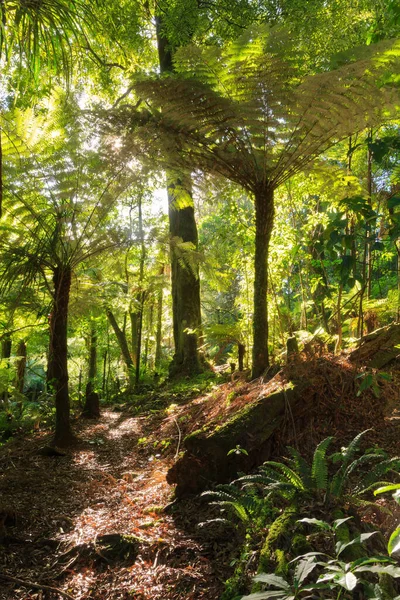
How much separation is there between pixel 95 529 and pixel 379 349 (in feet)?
8.92

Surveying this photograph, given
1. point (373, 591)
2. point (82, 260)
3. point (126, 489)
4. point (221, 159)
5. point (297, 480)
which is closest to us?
point (373, 591)

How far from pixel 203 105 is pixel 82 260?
2.02 m

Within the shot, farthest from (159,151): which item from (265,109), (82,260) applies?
(82,260)

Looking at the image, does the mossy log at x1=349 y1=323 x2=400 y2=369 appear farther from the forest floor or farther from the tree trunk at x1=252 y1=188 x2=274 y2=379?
the tree trunk at x1=252 y1=188 x2=274 y2=379

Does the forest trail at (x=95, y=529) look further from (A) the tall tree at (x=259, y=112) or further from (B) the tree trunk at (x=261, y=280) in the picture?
(A) the tall tree at (x=259, y=112)

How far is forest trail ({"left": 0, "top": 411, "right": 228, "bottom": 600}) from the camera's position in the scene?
200 cm

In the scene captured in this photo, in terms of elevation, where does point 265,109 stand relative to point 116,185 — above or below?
above

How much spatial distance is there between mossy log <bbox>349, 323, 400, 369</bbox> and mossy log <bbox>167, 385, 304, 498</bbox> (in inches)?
39.6

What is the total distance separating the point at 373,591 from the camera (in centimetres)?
143

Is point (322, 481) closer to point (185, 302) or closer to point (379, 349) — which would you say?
point (379, 349)

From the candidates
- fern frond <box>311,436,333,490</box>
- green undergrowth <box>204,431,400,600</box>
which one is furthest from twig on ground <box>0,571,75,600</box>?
fern frond <box>311,436,333,490</box>

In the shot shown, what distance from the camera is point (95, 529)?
2.57 m

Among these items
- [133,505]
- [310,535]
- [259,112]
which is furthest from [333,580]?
[259,112]

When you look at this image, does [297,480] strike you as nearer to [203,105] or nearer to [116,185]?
[203,105]
